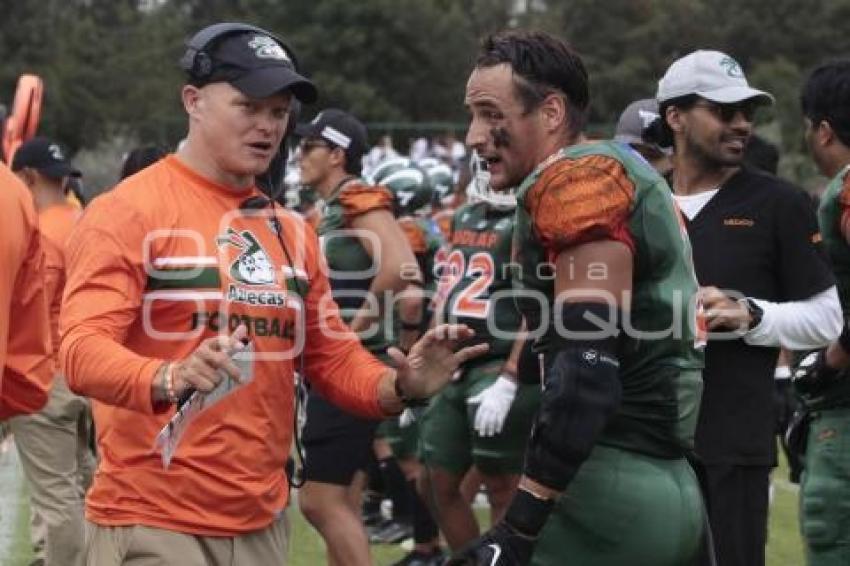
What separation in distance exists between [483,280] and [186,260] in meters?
3.88

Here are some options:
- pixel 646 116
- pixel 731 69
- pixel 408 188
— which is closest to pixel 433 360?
pixel 731 69

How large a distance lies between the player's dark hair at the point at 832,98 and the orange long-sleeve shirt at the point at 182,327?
2266mm

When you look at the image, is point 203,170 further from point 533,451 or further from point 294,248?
point 533,451

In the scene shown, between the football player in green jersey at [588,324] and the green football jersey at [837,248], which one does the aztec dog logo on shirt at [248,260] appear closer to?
the football player in green jersey at [588,324]

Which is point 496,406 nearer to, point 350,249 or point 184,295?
point 350,249

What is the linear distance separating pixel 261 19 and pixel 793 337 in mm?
53060

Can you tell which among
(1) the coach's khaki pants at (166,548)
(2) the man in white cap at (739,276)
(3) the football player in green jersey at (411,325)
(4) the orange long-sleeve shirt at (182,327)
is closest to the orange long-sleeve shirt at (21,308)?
(4) the orange long-sleeve shirt at (182,327)

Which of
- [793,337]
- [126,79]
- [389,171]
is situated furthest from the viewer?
[126,79]

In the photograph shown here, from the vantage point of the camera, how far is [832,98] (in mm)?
5559

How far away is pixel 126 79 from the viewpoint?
48.3 m

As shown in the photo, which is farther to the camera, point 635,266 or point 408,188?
point 408,188

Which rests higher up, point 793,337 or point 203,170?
point 203,170

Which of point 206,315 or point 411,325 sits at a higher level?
point 206,315

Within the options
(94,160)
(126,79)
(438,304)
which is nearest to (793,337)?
(438,304)
